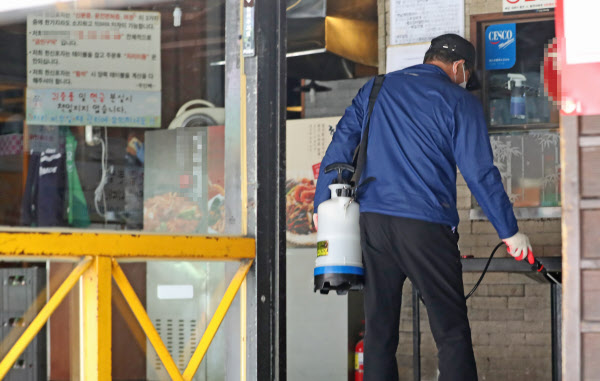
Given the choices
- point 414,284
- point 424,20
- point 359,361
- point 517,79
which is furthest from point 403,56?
point 414,284

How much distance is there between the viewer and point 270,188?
425cm

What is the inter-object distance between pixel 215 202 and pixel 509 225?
5.10 feet

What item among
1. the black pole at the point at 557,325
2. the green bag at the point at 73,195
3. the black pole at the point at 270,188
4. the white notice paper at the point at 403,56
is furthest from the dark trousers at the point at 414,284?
the white notice paper at the point at 403,56

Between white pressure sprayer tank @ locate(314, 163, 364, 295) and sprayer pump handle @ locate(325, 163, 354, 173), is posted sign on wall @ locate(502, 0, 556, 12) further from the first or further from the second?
white pressure sprayer tank @ locate(314, 163, 364, 295)

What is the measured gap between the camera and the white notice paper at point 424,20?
613 centimetres

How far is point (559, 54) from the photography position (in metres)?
3.02

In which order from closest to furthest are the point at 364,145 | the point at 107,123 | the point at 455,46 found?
the point at 364,145
the point at 455,46
the point at 107,123

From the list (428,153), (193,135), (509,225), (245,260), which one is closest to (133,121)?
(193,135)

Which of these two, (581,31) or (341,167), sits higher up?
(581,31)

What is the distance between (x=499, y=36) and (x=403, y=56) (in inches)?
28.9

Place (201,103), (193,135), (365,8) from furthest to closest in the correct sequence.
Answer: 1. (365,8)
2. (201,103)
3. (193,135)

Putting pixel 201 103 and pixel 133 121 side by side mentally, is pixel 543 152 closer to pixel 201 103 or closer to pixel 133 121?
pixel 201 103

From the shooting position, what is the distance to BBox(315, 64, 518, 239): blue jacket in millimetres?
3787

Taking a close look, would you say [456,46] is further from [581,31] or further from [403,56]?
[403,56]
